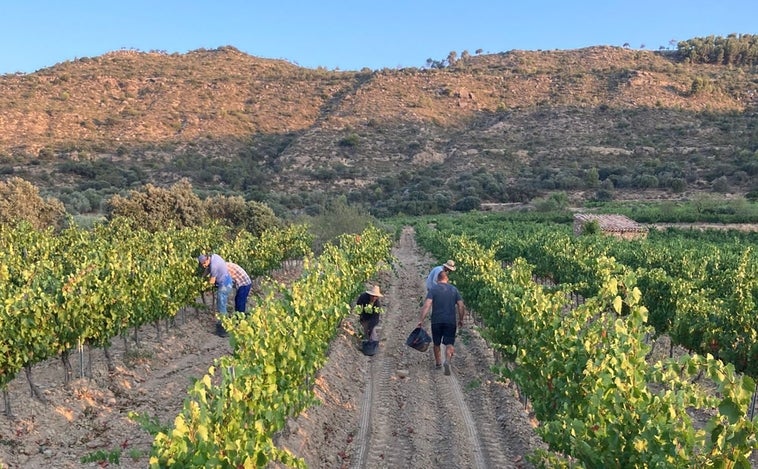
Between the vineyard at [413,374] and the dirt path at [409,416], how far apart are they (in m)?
0.03

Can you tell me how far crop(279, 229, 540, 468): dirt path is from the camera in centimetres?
620

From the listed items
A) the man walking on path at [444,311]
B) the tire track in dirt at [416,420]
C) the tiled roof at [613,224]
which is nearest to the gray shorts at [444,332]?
the man walking on path at [444,311]

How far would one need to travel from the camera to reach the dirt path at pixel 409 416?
20.3 ft

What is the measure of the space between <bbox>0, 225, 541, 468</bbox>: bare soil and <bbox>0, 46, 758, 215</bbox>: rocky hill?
28.8 meters

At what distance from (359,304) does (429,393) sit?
2356 mm

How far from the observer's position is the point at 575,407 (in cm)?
499

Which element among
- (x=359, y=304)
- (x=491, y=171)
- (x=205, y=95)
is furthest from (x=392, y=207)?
(x=359, y=304)

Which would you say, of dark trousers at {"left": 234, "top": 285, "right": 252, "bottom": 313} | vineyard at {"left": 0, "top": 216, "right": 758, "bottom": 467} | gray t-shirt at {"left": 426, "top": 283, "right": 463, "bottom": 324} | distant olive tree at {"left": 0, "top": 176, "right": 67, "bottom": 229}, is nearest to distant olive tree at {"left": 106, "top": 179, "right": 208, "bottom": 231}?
distant olive tree at {"left": 0, "top": 176, "right": 67, "bottom": 229}

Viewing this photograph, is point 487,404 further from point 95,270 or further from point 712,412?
point 95,270

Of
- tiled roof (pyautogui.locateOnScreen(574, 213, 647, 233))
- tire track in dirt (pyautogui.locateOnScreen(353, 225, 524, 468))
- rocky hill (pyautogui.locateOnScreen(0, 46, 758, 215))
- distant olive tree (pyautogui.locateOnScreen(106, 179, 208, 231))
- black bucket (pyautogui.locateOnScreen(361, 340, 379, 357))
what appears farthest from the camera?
rocky hill (pyautogui.locateOnScreen(0, 46, 758, 215))

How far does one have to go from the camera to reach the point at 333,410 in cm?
750

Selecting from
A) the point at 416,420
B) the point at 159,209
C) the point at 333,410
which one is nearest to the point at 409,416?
the point at 416,420

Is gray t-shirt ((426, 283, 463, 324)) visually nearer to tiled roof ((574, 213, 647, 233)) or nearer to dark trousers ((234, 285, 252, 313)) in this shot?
dark trousers ((234, 285, 252, 313))

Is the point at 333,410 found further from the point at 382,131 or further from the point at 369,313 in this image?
the point at 382,131
